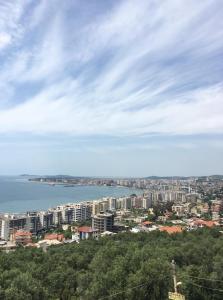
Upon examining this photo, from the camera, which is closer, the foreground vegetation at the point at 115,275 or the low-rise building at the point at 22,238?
the foreground vegetation at the point at 115,275

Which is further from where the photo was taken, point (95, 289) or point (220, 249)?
point (220, 249)

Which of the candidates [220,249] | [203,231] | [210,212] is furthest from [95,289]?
[210,212]

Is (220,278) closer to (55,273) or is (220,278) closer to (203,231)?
(55,273)

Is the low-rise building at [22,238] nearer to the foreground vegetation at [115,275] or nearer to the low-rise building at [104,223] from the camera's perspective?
the low-rise building at [104,223]

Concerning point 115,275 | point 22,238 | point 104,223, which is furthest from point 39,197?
point 115,275

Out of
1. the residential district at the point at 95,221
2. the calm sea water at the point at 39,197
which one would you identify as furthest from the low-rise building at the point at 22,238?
the calm sea water at the point at 39,197

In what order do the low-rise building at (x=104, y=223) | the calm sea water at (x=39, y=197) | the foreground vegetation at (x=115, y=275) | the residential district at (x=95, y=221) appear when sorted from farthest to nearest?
the calm sea water at (x=39, y=197) → the low-rise building at (x=104, y=223) → the residential district at (x=95, y=221) → the foreground vegetation at (x=115, y=275)

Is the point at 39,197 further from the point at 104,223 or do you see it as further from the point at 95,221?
the point at 104,223

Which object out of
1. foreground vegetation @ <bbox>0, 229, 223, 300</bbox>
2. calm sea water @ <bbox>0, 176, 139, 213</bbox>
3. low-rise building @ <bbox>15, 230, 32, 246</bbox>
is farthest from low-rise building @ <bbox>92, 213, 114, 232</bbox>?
calm sea water @ <bbox>0, 176, 139, 213</bbox>

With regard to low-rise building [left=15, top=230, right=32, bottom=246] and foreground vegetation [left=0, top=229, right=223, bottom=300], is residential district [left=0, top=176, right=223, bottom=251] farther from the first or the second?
foreground vegetation [left=0, top=229, right=223, bottom=300]
